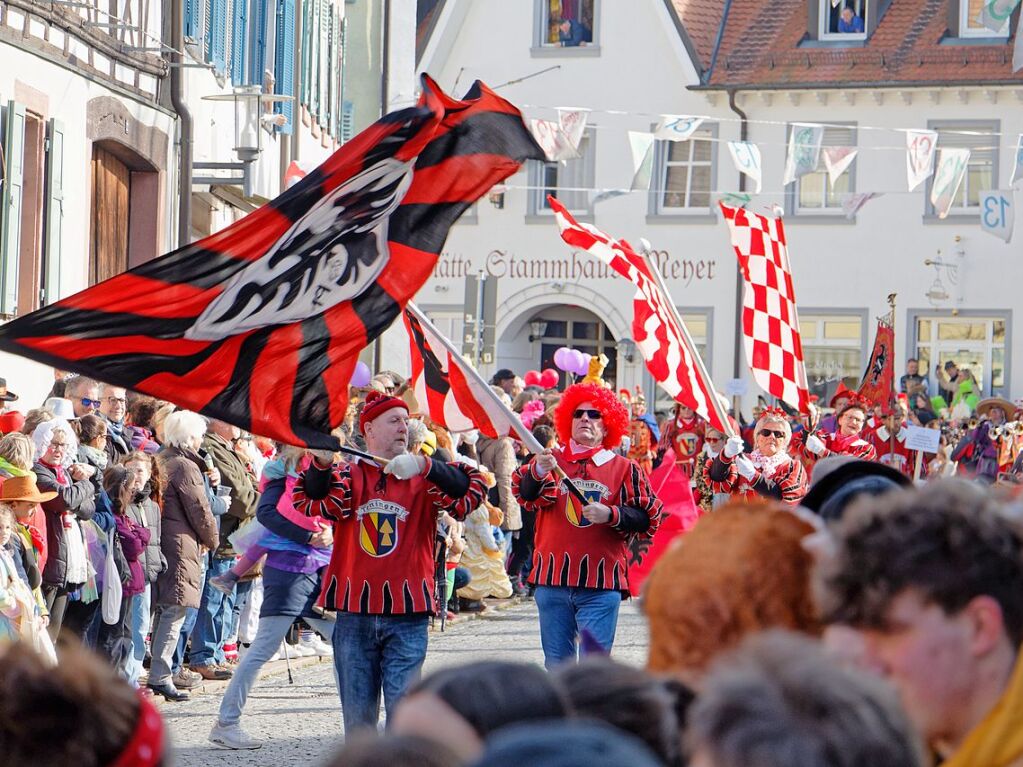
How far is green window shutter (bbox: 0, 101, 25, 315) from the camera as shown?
1302cm

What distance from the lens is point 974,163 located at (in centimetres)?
3144

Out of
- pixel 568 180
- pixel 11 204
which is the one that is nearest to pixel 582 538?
pixel 11 204

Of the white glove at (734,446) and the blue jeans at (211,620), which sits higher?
the white glove at (734,446)

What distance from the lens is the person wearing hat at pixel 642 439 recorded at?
18484 millimetres

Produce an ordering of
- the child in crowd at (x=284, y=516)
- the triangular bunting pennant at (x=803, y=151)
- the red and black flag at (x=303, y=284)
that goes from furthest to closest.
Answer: the triangular bunting pennant at (x=803, y=151)
the child in crowd at (x=284, y=516)
the red and black flag at (x=303, y=284)

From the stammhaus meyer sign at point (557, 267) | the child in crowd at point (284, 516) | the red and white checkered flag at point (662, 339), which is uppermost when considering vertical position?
the stammhaus meyer sign at point (557, 267)

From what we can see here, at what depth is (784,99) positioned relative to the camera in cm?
3238

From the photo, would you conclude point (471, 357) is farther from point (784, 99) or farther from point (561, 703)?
Answer: point (561, 703)

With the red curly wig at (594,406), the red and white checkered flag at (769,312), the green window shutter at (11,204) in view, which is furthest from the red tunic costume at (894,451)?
the red curly wig at (594,406)

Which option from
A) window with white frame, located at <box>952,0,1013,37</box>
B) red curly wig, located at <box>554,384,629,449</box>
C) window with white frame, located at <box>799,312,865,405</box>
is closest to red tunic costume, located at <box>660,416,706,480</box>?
red curly wig, located at <box>554,384,629,449</box>

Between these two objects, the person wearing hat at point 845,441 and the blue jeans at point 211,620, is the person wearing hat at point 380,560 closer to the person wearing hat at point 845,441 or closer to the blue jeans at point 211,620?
the blue jeans at point 211,620

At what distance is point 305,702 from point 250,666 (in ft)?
5.65

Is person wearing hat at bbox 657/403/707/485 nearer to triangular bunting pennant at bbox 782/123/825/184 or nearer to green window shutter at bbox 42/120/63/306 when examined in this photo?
triangular bunting pennant at bbox 782/123/825/184

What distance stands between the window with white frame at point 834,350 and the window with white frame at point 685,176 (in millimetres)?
2992
